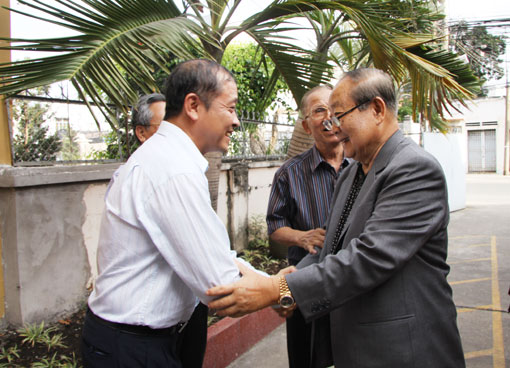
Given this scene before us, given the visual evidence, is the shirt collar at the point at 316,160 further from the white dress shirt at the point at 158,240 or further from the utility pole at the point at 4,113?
the utility pole at the point at 4,113

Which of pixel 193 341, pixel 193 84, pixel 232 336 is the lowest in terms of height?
pixel 232 336

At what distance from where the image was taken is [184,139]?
61.0 inches

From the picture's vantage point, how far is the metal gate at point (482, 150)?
A: 2903 cm

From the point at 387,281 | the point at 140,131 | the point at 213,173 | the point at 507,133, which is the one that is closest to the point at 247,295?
the point at 387,281

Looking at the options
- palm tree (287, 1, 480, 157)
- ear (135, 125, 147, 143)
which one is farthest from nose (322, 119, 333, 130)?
palm tree (287, 1, 480, 157)

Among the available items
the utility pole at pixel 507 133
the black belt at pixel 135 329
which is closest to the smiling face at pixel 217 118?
the black belt at pixel 135 329

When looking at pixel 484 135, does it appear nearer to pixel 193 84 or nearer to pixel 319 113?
pixel 319 113

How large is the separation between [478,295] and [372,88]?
4742mm

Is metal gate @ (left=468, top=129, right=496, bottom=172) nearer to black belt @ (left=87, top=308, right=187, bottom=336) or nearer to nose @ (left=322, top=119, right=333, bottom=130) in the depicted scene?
nose @ (left=322, top=119, right=333, bottom=130)

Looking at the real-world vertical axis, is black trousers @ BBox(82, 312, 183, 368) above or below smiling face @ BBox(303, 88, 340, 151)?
below

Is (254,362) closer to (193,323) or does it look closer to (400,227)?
(193,323)

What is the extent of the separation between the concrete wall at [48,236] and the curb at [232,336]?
127cm

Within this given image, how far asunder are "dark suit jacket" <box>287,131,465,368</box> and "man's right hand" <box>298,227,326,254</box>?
0.71m

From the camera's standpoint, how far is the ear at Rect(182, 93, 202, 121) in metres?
1.61
